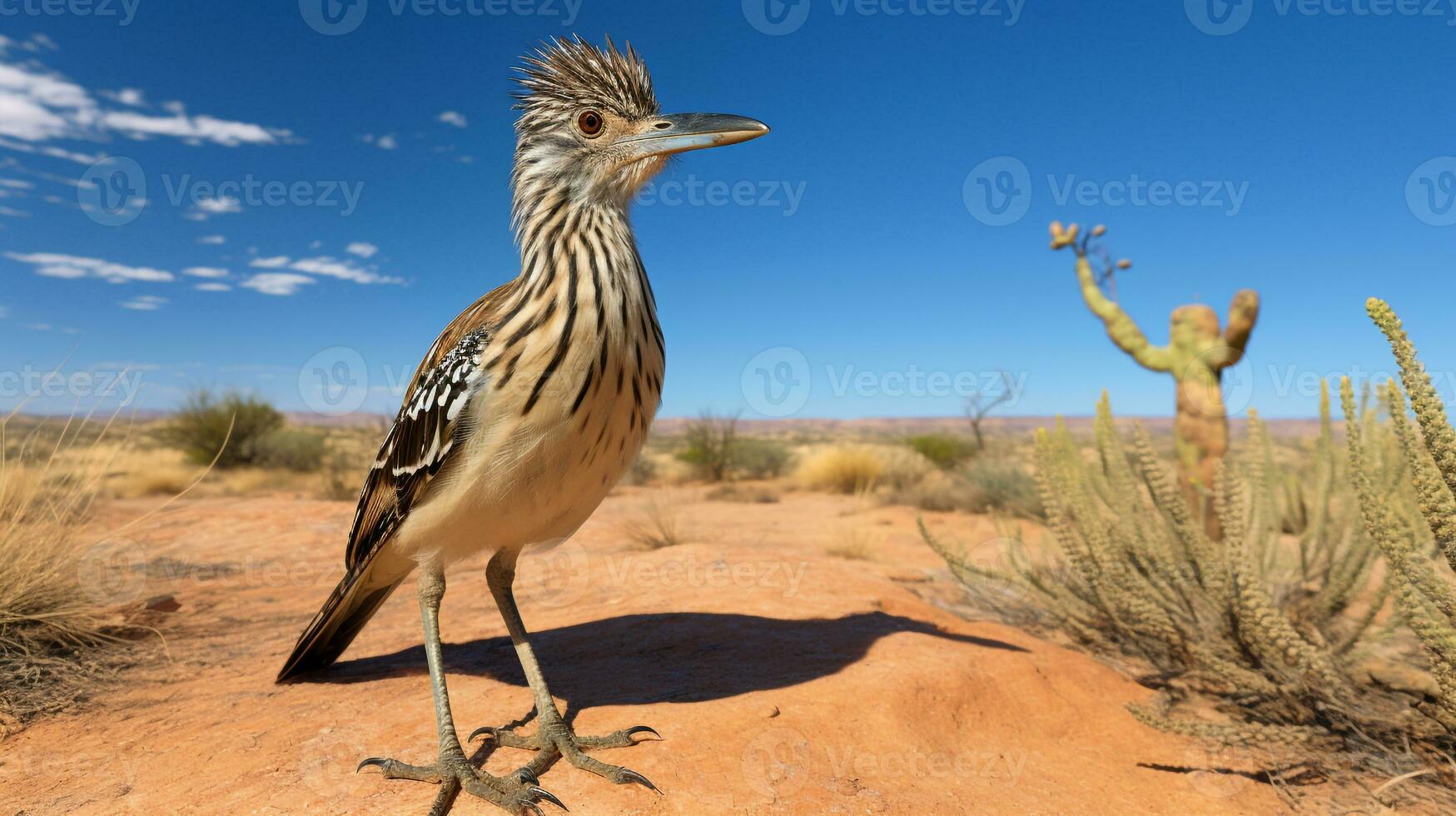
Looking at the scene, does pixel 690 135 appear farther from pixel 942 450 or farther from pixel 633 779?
pixel 942 450

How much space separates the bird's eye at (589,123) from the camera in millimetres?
3389

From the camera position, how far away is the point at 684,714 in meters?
3.35

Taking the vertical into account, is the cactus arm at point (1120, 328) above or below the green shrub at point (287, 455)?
above

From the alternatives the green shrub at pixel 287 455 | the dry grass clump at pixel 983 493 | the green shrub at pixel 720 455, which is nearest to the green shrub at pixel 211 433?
the green shrub at pixel 287 455

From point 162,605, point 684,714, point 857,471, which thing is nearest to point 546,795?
point 684,714

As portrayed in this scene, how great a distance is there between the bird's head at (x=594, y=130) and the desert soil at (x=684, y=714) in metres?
2.45

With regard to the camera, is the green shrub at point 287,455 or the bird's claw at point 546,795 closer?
the bird's claw at point 546,795

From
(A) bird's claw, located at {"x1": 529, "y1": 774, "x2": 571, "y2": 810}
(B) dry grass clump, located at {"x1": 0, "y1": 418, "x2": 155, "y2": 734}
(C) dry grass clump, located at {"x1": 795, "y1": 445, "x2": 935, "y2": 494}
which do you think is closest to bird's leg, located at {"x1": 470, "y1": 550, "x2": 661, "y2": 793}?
(A) bird's claw, located at {"x1": 529, "y1": 774, "x2": 571, "y2": 810}

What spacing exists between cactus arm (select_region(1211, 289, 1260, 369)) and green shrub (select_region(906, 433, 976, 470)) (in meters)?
10.3

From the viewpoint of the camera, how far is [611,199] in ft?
10.9

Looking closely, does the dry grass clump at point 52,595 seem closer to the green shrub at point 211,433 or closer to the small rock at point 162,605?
the small rock at point 162,605

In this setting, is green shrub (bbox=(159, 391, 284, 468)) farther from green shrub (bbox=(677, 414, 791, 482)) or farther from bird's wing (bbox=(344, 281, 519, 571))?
bird's wing (bbox=(344, 281, 519, 571))

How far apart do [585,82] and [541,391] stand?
164 cm

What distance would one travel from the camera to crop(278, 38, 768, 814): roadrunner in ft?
9.24
